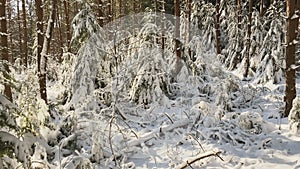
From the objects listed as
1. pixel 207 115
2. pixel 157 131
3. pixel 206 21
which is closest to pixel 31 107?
pixel 157 131

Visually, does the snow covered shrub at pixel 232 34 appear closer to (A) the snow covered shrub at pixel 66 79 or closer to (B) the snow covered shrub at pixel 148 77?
(B) the snow covered shrub at pixel 148 77

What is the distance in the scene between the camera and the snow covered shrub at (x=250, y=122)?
298 inches

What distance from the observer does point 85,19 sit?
1071cm

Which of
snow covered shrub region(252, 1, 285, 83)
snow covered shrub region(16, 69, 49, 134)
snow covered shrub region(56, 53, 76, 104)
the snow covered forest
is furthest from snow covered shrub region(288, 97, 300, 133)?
snow covered shrub region(56, 53, 76, 104)

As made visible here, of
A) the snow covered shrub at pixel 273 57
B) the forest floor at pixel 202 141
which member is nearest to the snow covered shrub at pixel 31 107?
the forest floor at pixel 202 141

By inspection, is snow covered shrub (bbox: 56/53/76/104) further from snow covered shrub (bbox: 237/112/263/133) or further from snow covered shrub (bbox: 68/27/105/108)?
snow covered shrub (bbox: 237/112/263/133)

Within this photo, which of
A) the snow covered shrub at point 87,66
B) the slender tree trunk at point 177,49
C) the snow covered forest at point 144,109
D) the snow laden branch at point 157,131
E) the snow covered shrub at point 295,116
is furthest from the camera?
the slender tree trunk at point 177,49

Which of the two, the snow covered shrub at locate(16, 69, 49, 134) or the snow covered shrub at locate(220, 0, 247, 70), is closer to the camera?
the snow covered shrub at locate(16, 69, 49, 134)

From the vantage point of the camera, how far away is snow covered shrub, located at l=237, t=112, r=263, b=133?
7.57m

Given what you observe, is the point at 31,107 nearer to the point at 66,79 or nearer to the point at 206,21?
the point at 66,79

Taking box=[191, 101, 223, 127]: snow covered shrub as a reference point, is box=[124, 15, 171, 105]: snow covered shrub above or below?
above

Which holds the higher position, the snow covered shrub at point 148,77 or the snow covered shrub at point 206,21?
the snow covered shrub at point 206,21

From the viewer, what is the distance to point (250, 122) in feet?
24.9

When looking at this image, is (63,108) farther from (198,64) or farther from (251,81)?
(251,81)
